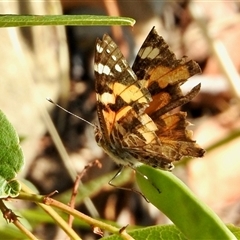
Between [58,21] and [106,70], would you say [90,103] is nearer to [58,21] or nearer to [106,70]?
[106,70]

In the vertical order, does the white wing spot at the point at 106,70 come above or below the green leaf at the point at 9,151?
above

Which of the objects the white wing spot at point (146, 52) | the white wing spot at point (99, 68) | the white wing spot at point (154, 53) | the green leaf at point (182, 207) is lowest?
the green leaf at point (182, 207)

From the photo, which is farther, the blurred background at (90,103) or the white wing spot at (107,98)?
the blurred background at (90,103)

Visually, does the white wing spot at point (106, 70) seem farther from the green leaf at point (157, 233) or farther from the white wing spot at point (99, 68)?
the green leaf at point (157, 233)

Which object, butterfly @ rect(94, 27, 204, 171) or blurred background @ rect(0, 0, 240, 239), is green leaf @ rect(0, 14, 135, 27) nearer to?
butterfly @ rect(94, 27, 204, 171)

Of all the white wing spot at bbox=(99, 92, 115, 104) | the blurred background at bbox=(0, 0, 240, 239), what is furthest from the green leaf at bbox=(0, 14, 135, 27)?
the blurred background at bbox=(0, 0, 240, 239)

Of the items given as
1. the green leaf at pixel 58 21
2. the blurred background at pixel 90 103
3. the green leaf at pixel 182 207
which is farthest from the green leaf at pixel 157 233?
the blurred background at pixel 90 103

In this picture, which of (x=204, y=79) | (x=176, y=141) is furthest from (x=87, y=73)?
(x=176, y=141)
